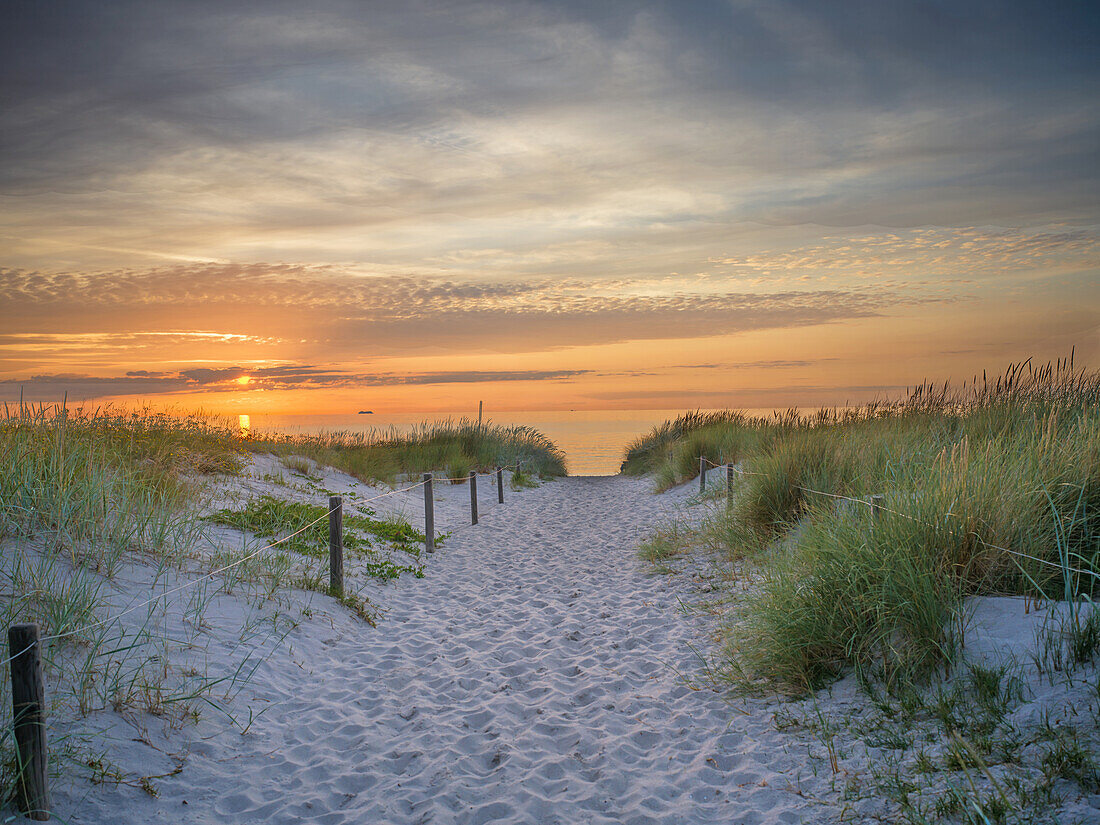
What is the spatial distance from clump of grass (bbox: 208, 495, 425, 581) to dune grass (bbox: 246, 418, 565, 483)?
4.79m

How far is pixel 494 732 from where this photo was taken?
4344mm

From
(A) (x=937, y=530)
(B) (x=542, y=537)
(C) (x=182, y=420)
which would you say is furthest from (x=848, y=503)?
(C) (x=182, y=420)

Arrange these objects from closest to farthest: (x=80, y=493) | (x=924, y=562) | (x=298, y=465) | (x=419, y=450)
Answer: (x=924, y=562)
(x=80, y=493)
(x=298, y=465)
(x=419, y=450)

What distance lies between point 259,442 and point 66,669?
439 inches

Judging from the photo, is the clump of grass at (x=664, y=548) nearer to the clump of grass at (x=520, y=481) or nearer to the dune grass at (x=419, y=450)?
the dune grass at (x=419, y=450)

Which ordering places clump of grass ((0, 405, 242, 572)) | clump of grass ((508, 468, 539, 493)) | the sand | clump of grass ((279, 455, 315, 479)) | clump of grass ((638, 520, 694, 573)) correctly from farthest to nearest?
clump of grass ((508, 468, 539, 493))
clump of grass ((279, 455, 315, 479))
clump of grass ((638, 520, 694, 573))
clump of grass ((0, 405, 242, 572))
the sand

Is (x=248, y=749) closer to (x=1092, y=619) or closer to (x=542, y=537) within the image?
(x=1092, y=619)

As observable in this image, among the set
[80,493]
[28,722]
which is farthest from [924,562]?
[80,493]

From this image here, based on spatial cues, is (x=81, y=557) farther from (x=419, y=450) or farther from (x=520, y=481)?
(x=520, y=481)

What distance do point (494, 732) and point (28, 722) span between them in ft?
8.30

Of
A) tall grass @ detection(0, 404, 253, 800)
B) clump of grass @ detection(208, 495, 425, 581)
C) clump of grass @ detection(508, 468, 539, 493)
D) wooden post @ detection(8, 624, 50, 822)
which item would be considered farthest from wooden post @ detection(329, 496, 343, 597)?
clump of grass @ detection(508, 468, 539, 493)

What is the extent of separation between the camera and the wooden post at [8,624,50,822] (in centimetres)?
289

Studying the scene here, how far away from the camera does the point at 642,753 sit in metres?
4.04

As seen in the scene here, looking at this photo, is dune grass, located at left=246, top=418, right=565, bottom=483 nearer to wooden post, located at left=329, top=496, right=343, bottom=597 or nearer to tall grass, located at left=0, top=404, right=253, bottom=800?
tall grass, located at left=0, top=404, right=253, bottom=800
